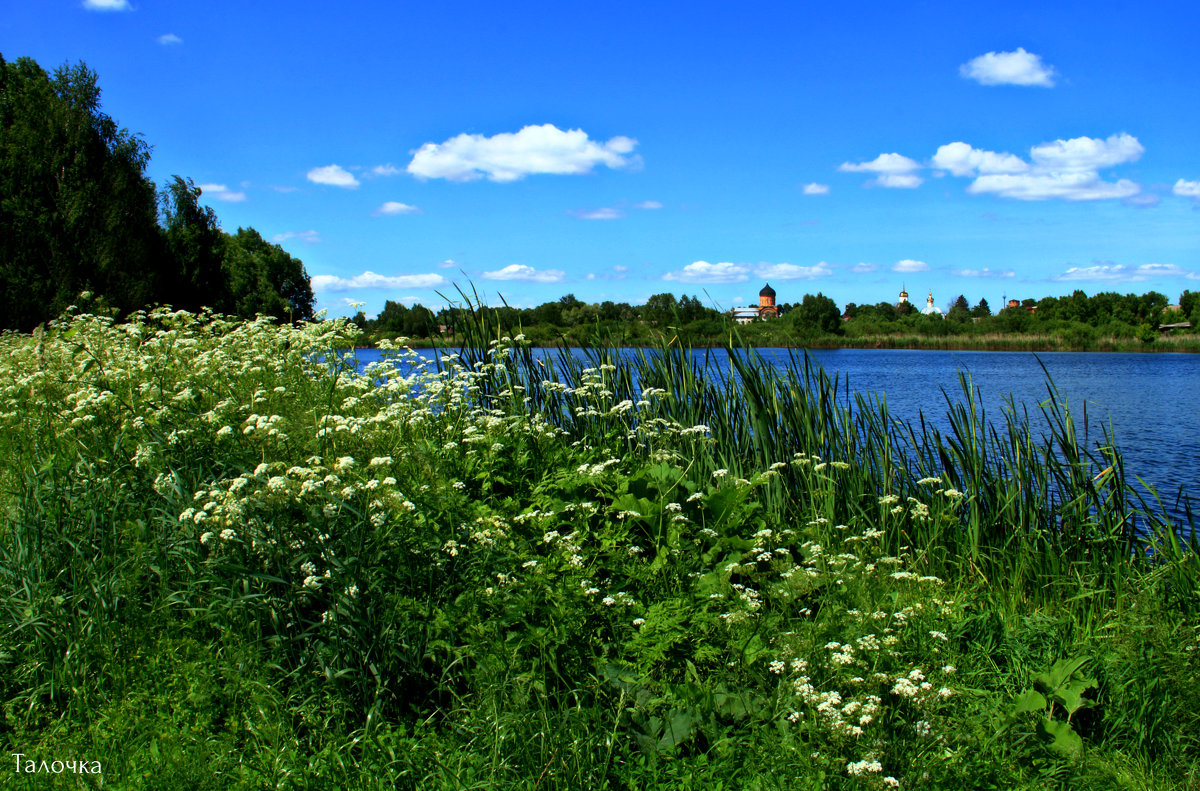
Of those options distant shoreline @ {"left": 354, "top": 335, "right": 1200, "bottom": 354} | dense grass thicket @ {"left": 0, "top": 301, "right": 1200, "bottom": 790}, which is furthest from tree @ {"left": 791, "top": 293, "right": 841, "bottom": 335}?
dense grass thicket @ {"left": 0, "top": 301, "right": 1200, "bottom": 790}

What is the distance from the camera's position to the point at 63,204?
23578 mm

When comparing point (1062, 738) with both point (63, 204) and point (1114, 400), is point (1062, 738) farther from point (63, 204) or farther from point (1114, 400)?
point (63, 204)

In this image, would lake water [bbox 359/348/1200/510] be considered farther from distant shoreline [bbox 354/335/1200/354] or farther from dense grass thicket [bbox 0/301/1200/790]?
distant shoreline [bbox 354/335/1200/354]

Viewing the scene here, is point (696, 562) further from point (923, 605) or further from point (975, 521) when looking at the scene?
point (975, 521)

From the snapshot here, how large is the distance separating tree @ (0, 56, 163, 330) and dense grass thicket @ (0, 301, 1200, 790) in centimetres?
2296

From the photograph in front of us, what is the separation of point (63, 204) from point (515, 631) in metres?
28.5

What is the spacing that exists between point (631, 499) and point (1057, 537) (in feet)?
11.3

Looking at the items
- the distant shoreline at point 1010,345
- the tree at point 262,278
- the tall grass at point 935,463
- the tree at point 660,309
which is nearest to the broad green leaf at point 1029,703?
the tall grass at point 935,463

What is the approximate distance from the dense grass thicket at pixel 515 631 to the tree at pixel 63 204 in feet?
75.3

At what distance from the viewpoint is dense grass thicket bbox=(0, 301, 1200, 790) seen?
247 cm

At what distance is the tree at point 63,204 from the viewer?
22.5 metres

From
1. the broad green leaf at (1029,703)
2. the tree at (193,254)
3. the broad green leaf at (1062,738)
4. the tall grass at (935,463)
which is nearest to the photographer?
the broad green leaf at (1062,738)

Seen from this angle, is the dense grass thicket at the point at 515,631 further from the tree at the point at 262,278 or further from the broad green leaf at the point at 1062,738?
the tree at the point at 262,278

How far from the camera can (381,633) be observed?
109 inches
